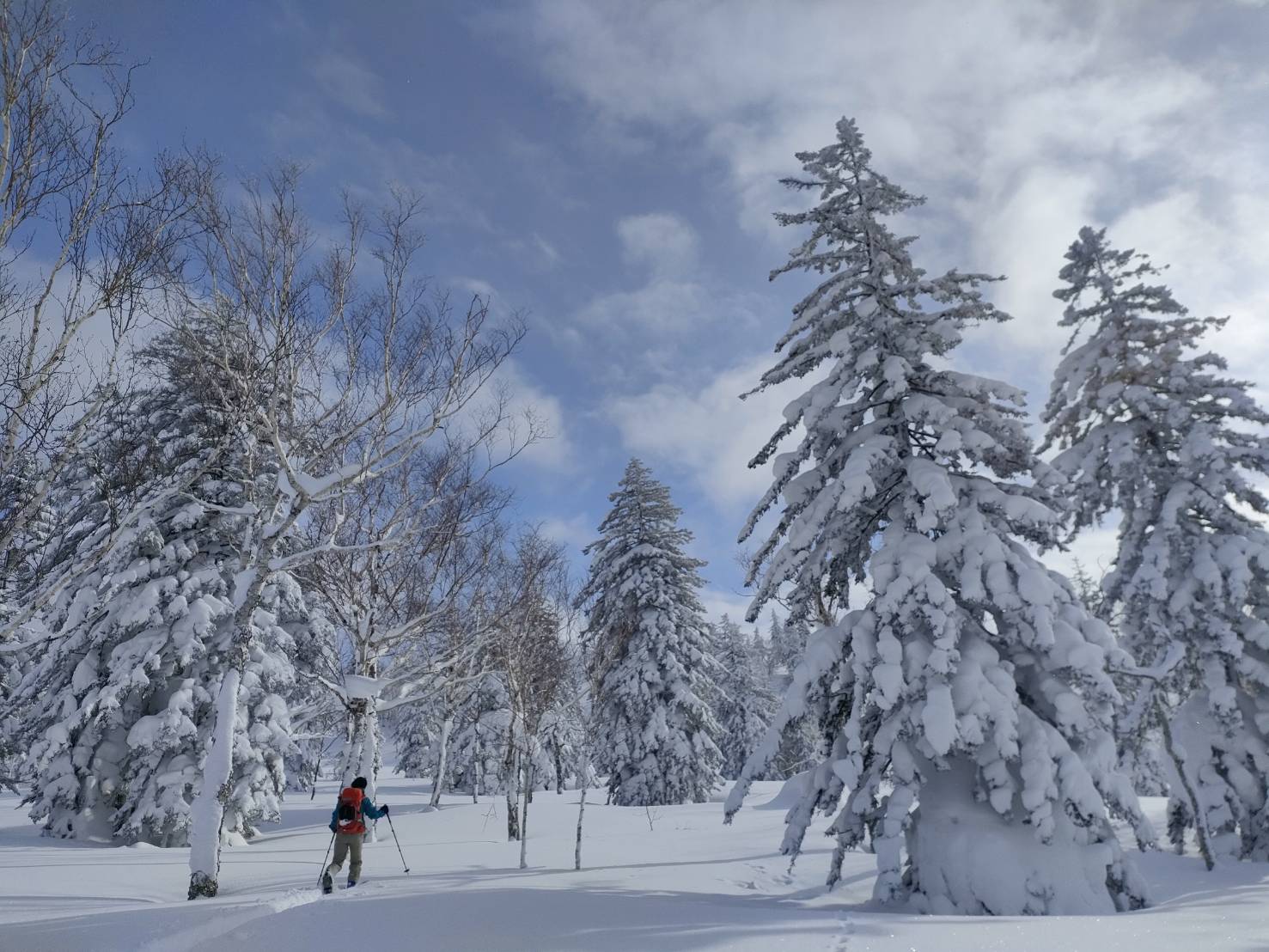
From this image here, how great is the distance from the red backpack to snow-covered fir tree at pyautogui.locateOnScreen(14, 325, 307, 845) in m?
6.08

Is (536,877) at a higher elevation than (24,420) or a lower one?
lower

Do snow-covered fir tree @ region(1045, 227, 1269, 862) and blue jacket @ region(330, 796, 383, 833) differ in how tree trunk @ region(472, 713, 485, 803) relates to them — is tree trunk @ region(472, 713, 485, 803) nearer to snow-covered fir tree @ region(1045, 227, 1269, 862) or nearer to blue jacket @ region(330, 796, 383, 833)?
blue jacket @ region(330, 796, 383, 833)

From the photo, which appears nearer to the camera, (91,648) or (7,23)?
(7,23)

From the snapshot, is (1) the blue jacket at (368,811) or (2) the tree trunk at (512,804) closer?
(1) the blue jacket at (368,811)

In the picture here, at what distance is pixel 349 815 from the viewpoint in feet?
31.2

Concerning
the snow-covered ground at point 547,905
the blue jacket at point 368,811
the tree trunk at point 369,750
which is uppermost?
the tree trunk at point 369,750

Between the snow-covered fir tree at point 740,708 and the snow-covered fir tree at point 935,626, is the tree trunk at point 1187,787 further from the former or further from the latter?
the snow-covered fir tree at point 740,708

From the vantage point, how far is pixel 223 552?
652 inches

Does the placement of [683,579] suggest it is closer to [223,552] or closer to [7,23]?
[223,552]

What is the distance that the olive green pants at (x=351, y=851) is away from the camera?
9.30 m

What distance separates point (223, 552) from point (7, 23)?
12449mm

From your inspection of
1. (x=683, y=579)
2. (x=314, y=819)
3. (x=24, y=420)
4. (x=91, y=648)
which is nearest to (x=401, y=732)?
(x=314, y=819)

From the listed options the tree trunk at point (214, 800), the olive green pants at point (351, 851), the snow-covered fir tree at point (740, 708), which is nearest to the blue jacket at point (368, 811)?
the olive green pants at point (351, 851)

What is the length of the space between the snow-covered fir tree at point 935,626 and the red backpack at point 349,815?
17.6 feet
